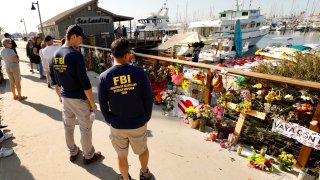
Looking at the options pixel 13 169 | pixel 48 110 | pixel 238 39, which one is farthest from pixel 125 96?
pixel 238 39

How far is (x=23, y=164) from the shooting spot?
10.5 feet

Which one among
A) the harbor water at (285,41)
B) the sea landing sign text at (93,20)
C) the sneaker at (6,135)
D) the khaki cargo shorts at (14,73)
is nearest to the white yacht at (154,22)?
the harbor water at (285,41)

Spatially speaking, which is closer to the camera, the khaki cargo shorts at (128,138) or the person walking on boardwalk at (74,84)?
the khaki cargo shorts at (128,138)

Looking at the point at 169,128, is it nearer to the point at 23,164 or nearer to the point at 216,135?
the point at 216,135

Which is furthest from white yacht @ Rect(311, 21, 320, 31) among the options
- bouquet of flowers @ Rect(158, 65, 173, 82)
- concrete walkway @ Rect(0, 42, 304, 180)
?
concrete walkway @ Rect(0, 42, 304, 180)

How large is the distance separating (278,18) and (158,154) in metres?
126

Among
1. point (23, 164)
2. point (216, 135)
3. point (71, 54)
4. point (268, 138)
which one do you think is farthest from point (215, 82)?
point (23, 164)

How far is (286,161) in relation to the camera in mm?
2951

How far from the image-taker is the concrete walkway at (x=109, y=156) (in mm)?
2941

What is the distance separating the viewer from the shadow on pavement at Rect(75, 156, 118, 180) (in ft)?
9.50

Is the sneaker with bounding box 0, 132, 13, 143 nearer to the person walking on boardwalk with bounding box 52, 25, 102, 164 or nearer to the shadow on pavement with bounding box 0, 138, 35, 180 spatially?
the shadow on pavement with bounding box 0, 138, 35, 180

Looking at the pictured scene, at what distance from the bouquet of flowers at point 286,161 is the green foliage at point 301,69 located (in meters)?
1.29

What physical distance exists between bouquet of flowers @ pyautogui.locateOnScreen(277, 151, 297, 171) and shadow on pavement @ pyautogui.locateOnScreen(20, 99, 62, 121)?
4362 millimetres

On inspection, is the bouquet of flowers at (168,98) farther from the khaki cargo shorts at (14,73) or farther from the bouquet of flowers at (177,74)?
the khaki cargo shorts at (14,73)
